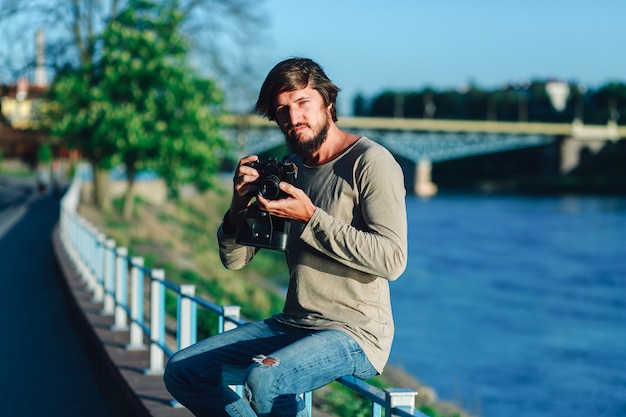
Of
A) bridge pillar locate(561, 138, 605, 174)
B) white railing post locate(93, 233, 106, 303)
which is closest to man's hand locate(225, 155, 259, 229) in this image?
white railing post locate(93, 233, 106, 303)

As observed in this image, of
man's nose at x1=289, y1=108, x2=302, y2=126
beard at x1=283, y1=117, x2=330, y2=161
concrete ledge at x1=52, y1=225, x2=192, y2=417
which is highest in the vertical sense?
man's nose at x1=289, y1=108, x2=302, y2=126

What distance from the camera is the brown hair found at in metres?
2.93

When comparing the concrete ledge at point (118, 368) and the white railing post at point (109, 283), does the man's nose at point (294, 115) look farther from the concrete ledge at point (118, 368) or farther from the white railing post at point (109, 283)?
the white railing post at point (109, 283)

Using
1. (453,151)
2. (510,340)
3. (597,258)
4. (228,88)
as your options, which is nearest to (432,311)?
(510,340)

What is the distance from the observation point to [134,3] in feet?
79.4

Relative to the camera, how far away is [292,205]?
270 centimetres

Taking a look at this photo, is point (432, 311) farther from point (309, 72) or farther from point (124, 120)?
point (309, 72)

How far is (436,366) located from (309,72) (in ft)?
42.8

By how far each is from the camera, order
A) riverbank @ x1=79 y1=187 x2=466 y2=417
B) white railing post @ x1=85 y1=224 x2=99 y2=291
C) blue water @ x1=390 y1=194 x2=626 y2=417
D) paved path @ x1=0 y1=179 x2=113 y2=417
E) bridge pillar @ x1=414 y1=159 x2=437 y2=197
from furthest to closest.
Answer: bridge pillar @ x1=414 y1=159 x2=437 y2=197, blue water @ x1=390 y1=194 x2=626 y2=417, riverbank @ x1=79 y1=187 x2=466 y2=417, white railing post @ x1=85 y1=224 x2=99 y2=291, paved path @ x1=0 y1=179 x2=113 y2=417

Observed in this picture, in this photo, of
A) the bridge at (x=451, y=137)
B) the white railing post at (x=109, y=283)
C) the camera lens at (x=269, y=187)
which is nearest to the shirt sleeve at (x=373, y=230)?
the camera lens at (x=269, y=187)

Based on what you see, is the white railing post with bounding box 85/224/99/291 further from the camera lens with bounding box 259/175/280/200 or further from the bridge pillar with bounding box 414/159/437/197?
the bridge pillar with bounding box 414/159/437/197

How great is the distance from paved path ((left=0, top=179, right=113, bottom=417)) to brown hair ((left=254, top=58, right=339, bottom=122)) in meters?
3.35

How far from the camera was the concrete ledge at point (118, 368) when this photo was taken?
497 cm

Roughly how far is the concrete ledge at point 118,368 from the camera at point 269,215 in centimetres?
202
